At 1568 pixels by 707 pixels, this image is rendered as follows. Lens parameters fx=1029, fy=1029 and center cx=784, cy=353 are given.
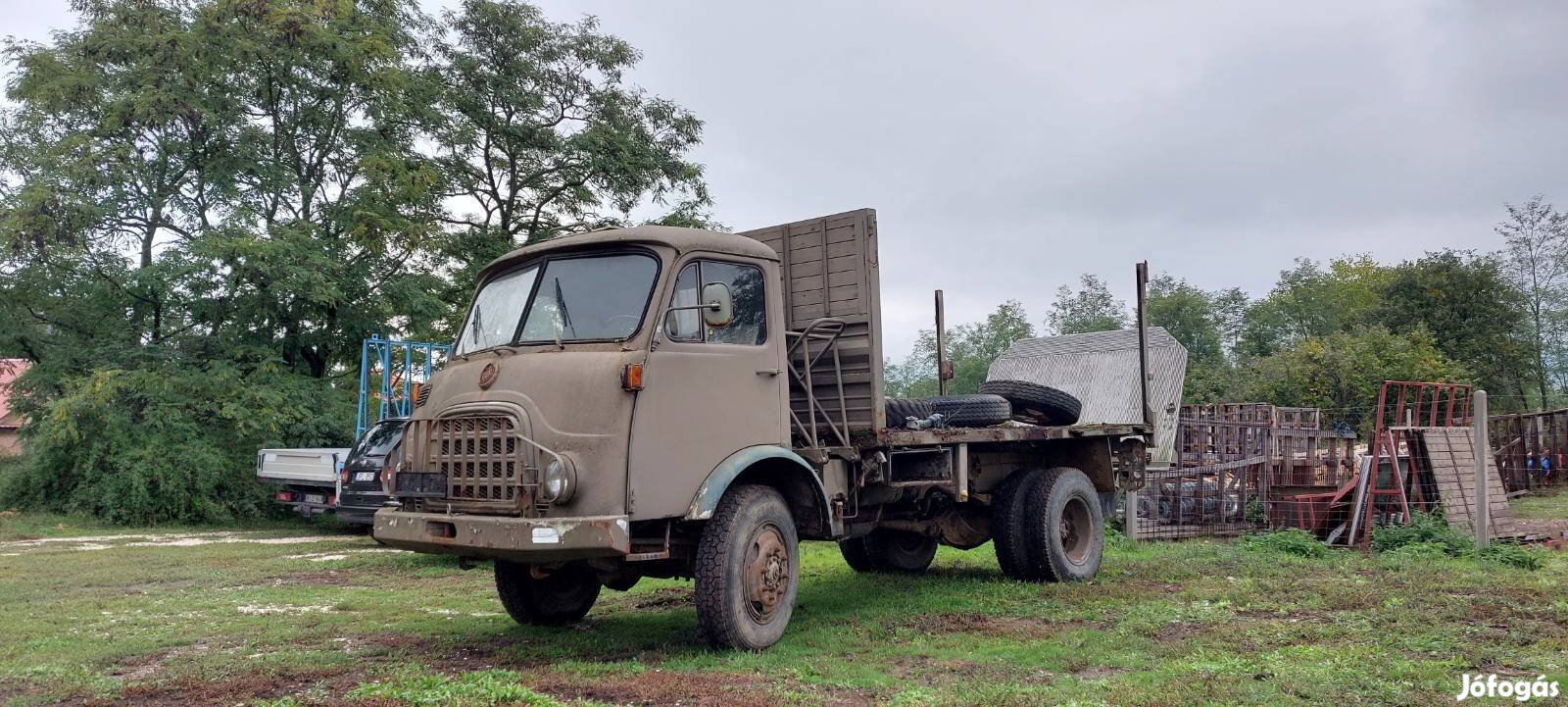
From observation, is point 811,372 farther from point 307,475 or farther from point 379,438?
point 307,475

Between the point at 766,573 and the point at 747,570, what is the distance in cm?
21

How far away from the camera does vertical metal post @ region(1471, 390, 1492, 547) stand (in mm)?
10086

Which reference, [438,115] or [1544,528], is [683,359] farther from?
[438,115]

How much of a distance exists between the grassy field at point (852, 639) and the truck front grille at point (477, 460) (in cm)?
95

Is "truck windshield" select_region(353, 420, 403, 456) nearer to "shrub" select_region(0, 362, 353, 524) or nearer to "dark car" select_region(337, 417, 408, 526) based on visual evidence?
"dark car" select_region(337, 417, 408, 526)

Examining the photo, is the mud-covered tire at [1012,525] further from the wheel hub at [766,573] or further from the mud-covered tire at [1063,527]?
the wheel hub at [766,573]

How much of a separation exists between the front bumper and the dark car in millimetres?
5961

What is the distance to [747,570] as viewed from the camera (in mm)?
6098

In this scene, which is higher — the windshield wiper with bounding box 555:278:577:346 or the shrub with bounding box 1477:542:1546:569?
the windshield wiper with bounding box 555:278:577:346

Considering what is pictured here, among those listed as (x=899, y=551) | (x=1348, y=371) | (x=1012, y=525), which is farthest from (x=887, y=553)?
(x=1348, y=371)

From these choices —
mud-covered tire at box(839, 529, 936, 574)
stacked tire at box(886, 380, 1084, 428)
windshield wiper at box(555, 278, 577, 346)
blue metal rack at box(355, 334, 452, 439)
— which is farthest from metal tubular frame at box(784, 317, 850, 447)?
blue metal rack at box(355, 334, 452, 439)

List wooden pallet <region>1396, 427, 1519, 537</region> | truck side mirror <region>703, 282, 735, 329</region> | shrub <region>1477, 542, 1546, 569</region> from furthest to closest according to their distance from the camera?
1. wooden pallet <region>1396, 427, 1519, 537</region>
2. shrub <region>1477, 542, 1546, 569</region>
3. truck side mirror <region>703, 282, 735, 329</region>

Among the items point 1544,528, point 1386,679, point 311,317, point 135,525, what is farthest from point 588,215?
point 1386,679

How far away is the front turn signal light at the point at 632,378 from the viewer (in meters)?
5.66
